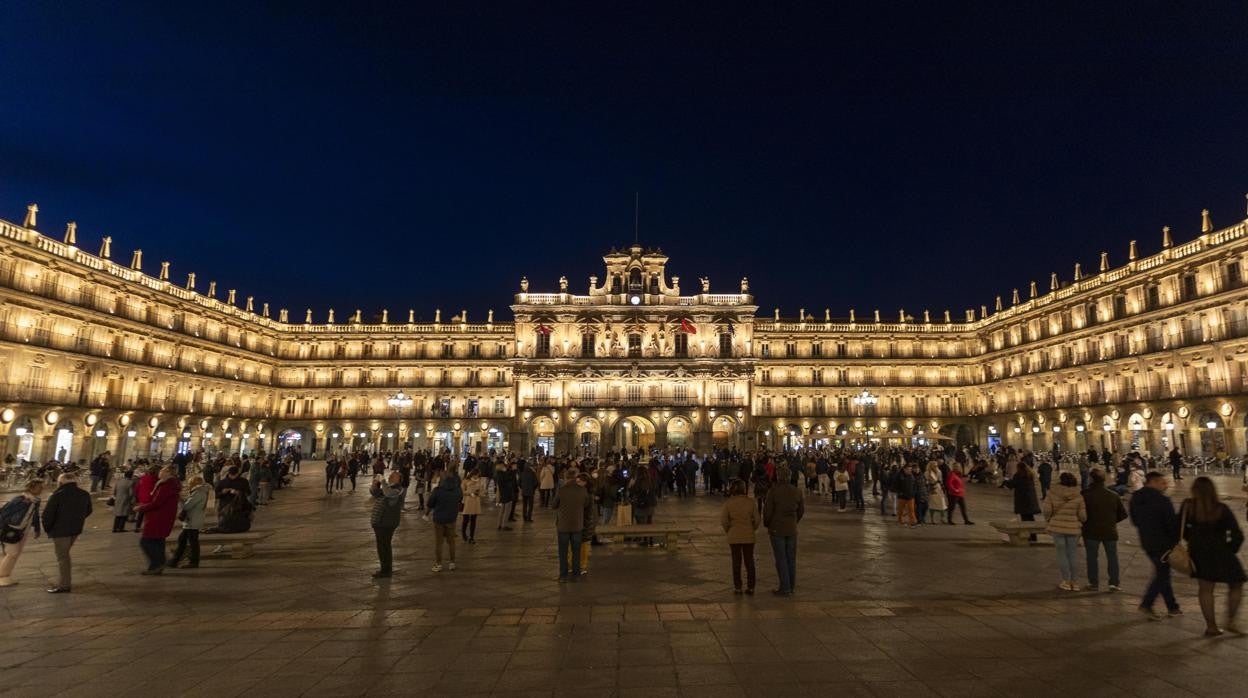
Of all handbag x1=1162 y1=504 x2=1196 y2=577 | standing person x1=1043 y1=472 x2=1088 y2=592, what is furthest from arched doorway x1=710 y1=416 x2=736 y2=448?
handbag x1=1162 y1=504 x2=1196 y2=577

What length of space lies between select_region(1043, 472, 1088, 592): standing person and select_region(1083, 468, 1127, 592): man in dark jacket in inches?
3.6

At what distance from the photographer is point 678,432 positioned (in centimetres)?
5678

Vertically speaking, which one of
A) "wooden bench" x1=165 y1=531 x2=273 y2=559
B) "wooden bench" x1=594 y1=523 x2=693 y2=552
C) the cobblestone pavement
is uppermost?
"wooden bench" x1=594 y1=523 x2=693 y2=552

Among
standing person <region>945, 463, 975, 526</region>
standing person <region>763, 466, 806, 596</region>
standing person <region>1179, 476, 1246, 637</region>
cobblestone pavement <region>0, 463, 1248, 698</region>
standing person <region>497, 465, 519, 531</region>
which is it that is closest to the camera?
cobblestone pavement <region>0, 463, 1248, 698</region>

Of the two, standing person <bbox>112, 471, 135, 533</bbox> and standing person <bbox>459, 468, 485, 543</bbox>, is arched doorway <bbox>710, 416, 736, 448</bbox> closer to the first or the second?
standing person <bbox>459, 468, 485, 543</bbox>

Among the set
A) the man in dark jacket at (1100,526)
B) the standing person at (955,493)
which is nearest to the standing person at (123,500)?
the man in dark jacket at (1100,526)

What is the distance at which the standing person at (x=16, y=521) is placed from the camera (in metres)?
8.69

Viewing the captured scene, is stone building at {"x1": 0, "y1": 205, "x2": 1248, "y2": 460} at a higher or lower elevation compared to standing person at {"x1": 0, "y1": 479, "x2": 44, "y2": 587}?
higher

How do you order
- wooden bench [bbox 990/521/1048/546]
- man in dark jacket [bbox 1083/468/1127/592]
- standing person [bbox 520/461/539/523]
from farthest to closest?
1. standing person [bbox 520/461/539/523]
2. wooden bench [bbox 990/521/1048/546]
3. man in dark jacket [bbox 1083/468/1127/592]

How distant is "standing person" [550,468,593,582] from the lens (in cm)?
915

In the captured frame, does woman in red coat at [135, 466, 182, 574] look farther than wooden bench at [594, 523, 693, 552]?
No

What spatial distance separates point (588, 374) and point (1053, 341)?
36.3m

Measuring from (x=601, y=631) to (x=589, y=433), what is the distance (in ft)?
163

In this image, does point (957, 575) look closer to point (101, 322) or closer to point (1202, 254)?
point (1202, 254)
